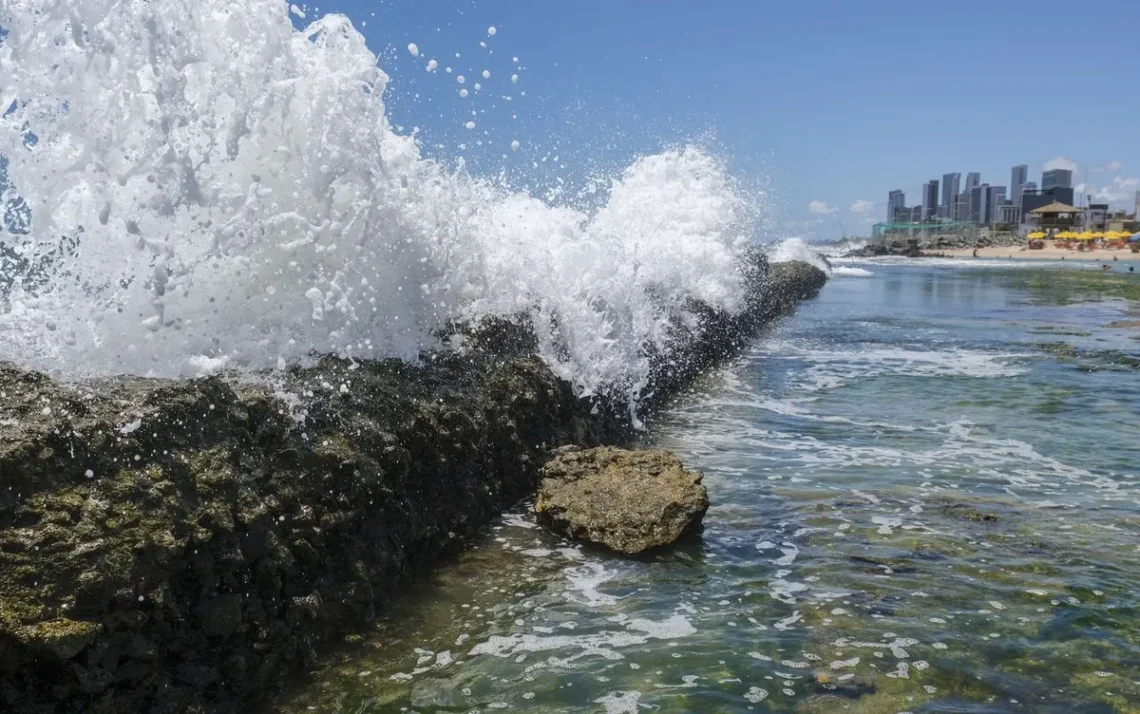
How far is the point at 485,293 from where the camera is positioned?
266 inches

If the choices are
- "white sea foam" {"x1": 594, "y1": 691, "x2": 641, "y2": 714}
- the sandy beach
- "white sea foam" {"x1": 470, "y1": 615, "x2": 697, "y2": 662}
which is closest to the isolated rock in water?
"white sea foam" {"x1": 470, "y1": 615, "x2": 697, "y2": 662}

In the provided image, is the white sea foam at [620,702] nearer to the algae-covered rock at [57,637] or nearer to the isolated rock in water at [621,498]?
the isolated rock in water at [621,498]

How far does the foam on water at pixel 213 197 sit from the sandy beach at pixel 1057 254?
6880 centimetres

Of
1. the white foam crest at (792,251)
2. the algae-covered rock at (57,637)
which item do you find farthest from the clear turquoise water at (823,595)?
the white foam crest at (792,251)

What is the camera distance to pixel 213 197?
4.44 metres

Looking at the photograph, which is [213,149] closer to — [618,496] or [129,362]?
[129,362]

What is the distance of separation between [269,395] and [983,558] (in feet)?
12.5

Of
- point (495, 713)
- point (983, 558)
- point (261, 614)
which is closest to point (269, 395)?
point (261, 614)

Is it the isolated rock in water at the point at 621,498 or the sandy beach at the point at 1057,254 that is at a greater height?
the sandy beach at the point at 1057,254

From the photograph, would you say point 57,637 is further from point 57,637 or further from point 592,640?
point 592,640

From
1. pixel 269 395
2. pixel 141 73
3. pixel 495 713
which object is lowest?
pixel 495 713

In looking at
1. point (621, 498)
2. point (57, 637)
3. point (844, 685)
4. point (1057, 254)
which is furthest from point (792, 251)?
point (1057, 254)

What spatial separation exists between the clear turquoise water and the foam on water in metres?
1.55

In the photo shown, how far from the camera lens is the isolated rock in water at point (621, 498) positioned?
5.12 meters
